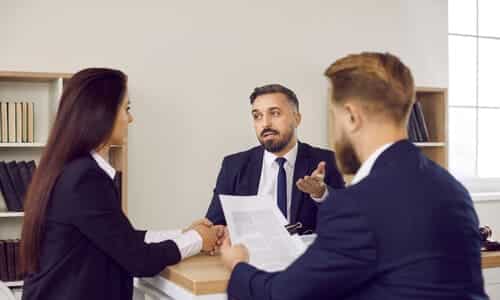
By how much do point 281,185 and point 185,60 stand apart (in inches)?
69.6

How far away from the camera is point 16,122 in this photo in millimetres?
3996

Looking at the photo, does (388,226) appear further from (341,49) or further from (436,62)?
(436,62)

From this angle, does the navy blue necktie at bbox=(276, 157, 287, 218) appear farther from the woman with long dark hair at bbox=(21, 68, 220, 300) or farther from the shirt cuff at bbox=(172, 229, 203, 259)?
the woman with long dark hair at bbox=(21, 68, 220, 300)

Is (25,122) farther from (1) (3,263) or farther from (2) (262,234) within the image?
(2) (262,234)

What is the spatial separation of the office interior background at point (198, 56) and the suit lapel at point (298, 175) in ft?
4.97

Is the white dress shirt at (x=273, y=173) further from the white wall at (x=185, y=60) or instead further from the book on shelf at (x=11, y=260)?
the book on shelf at (x=11, y=260)

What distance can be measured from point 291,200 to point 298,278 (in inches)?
65.6

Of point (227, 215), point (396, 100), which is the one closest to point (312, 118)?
point (227, 215)

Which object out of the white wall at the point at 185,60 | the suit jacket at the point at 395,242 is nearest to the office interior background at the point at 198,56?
the white wall at the point at 185,60

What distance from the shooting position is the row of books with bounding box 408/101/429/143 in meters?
5.15

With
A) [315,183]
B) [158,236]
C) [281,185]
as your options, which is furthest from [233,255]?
[281,185]

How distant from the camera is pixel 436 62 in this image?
571 cm

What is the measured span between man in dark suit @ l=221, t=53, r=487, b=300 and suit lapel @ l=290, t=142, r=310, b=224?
151 centimetres

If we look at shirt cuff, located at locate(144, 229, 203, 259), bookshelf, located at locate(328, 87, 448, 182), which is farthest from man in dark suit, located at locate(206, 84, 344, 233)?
bookshelf, located at locate(328, 87, 448, 182)
